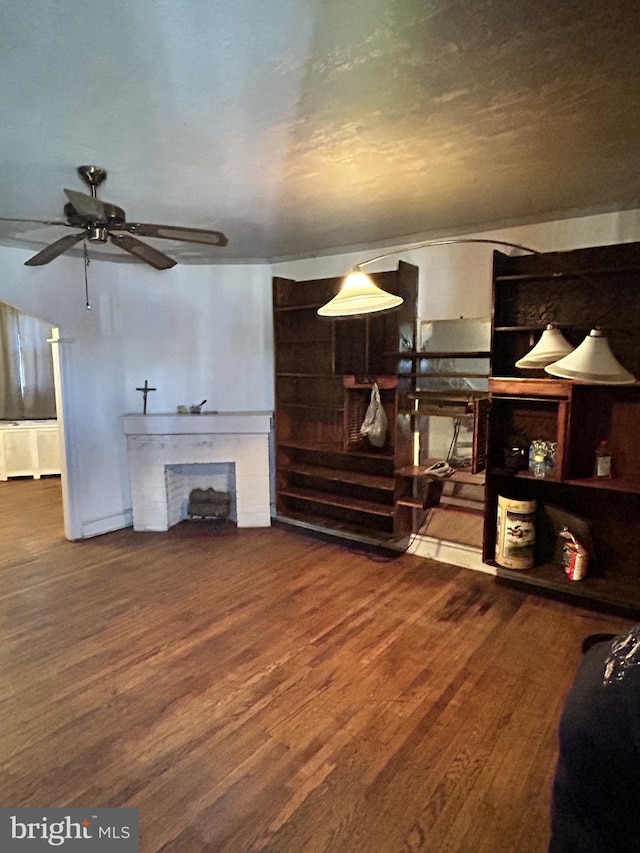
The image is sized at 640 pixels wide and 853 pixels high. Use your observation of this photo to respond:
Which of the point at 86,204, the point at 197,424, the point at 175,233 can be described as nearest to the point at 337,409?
the point at 197,424

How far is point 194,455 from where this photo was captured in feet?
15.0

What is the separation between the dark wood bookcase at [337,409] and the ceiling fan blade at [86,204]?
209cm

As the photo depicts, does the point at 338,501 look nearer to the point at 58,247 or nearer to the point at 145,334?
the point at 145,334

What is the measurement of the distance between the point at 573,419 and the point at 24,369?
22.3ft

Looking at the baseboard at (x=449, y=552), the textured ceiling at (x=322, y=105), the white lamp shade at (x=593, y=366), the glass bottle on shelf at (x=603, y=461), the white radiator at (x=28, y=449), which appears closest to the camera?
the textured ceiling at (x=322, y=105)

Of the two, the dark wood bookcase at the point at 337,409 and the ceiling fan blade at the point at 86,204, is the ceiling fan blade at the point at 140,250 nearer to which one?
the ceiling fan blade at the point at 86,204

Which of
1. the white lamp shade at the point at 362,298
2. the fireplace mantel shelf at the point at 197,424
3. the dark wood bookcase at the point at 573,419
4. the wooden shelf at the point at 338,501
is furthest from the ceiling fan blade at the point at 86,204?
the wooden shelf at the point at 338,501

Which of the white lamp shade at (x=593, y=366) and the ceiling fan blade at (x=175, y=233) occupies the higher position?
the ceiling fan blade at (x=175, y=233)

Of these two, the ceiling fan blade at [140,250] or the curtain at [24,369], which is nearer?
the ceiling fan blade at [140,250]

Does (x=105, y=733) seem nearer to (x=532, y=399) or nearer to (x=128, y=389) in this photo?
(x=532, y=399)

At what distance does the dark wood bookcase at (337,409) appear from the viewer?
3768 mm

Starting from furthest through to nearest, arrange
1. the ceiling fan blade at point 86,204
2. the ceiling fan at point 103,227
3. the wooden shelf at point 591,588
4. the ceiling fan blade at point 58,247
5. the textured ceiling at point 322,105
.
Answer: the wooden shelf at point 591,588
the ceiling fan blade at point 58,247
the ceiling fan at point 103,227
the ceiling fan blade at point 86,204
the textured ceiling at point 322,105

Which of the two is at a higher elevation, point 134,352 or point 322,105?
point 322,105

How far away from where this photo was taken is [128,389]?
4.64 meters
